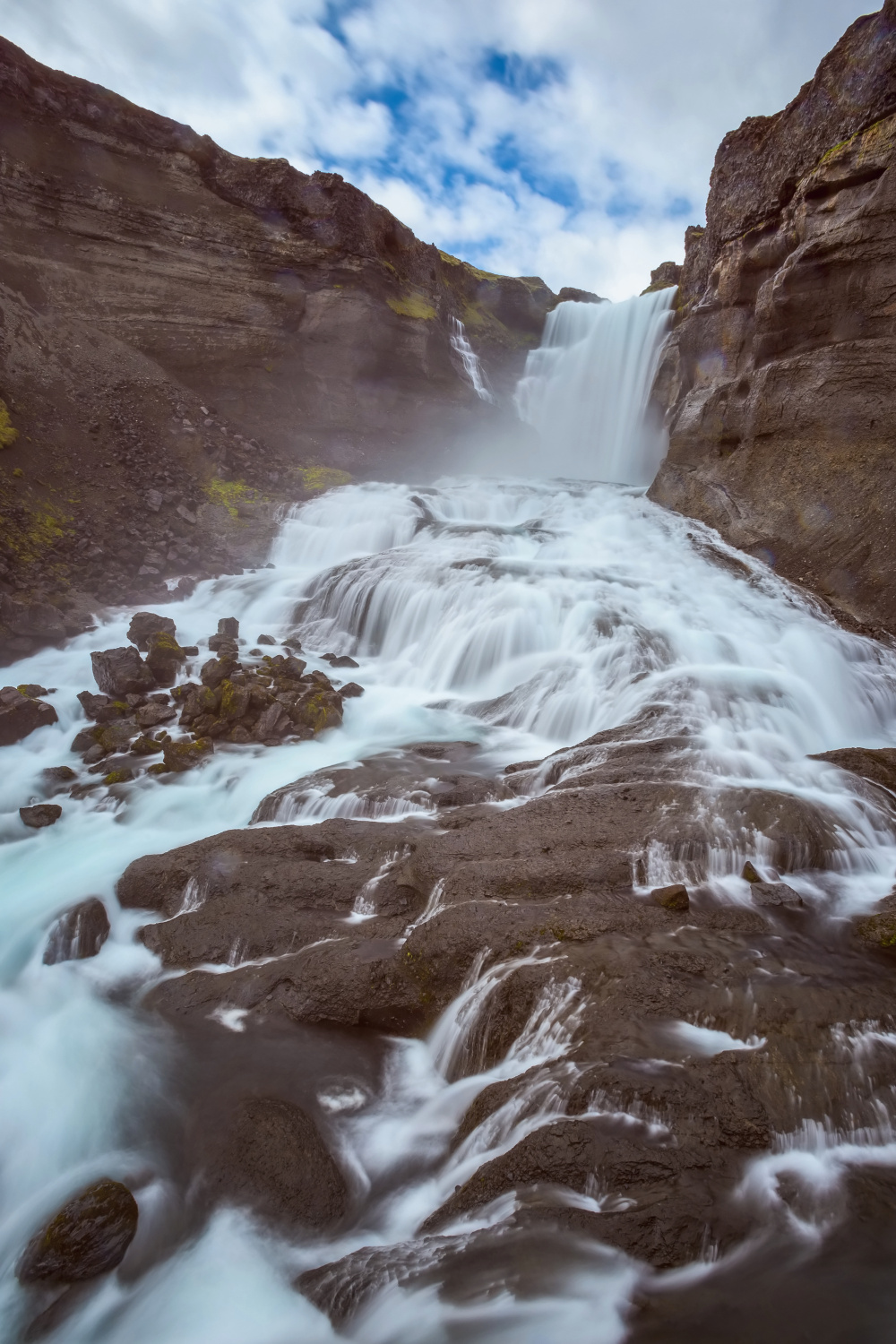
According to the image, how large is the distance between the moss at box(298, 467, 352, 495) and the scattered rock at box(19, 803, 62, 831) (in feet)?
44.0

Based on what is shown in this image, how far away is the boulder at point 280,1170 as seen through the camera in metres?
3.40

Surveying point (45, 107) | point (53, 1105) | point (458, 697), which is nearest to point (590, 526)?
point (458, 697)

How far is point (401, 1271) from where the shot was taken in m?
2.91

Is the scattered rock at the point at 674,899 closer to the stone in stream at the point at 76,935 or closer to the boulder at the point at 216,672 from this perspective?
the stone in stream at the point at 76,935

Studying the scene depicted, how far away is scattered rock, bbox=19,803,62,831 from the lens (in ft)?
22.9

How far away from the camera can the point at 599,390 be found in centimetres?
2503

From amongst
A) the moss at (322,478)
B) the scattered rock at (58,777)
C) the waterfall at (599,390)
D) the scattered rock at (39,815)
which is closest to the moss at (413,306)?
the waterfall at (599,390)

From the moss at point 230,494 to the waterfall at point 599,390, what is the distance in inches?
523

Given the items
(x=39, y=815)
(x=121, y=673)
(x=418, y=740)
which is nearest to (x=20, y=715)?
(x=121, y=673)

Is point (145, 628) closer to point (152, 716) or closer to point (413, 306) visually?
point (152, 716)

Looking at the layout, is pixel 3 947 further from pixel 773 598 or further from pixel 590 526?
pixel 590 526

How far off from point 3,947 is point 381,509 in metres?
13.6

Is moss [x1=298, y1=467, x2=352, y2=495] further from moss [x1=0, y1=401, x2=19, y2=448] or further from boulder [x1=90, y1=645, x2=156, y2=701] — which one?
boulder [x1=90, y1=645, x2=156, y2=701]

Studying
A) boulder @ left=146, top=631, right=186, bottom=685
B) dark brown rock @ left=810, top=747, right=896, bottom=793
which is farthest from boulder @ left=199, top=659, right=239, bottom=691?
dark brown rock @ left=810, top=747, right=896, bottom=793
